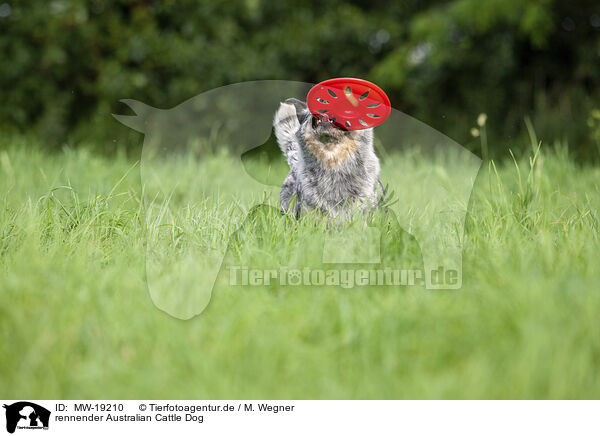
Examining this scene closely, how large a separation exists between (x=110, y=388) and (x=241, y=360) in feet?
1.30

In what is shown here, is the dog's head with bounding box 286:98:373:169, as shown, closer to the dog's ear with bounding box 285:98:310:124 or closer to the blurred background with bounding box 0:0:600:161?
the dog's ear with bounding box 285:98:310:124

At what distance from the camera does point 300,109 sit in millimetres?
2836

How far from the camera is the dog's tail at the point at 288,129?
9.48 ft

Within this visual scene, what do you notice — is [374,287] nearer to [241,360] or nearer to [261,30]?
[241,360]

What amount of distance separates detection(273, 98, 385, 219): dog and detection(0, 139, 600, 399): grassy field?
0.37 m

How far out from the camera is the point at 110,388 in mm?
1613

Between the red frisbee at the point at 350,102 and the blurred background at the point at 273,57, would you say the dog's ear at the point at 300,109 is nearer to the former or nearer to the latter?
the red frisbee at the point at 350,102

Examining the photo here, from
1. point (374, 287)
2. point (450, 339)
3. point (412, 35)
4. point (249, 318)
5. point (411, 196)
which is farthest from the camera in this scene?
point (412, 35)

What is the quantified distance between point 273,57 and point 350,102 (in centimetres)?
552

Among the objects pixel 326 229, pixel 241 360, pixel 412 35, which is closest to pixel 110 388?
pixel 241 360

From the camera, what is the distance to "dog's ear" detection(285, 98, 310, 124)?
2.79 metres

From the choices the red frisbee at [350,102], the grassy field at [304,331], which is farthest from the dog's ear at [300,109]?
the grassy field at [304,331]
